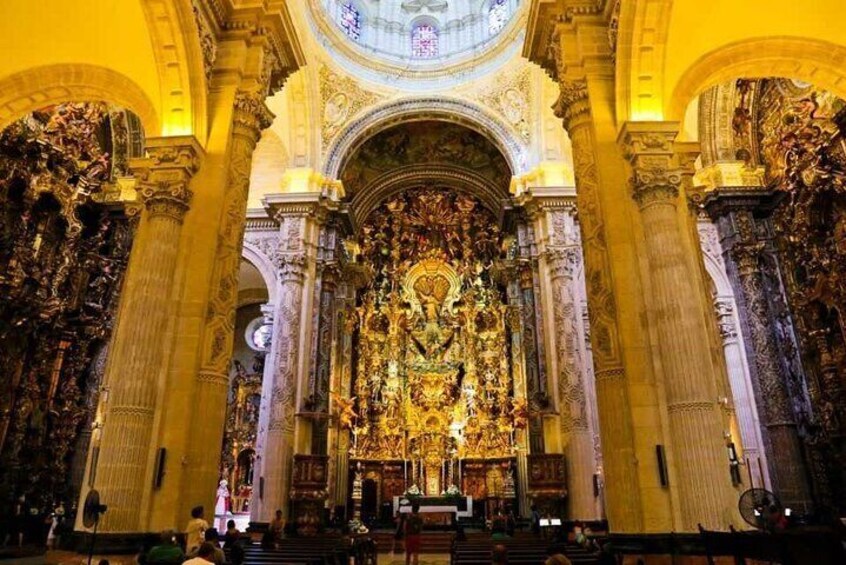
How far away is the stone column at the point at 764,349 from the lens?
13062 mm

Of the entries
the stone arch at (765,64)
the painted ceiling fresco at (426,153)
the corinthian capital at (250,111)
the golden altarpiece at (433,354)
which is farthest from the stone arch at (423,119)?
the stone arch at (765,64)

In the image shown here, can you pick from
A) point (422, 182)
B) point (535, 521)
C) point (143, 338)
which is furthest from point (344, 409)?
point (143, 338)

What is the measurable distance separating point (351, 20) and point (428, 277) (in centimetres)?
1061

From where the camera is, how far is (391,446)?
72.2 feet

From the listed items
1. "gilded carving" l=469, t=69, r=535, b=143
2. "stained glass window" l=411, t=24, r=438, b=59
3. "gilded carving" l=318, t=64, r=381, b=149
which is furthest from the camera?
"stained glass window" l=411, t=24, r=438, b=59

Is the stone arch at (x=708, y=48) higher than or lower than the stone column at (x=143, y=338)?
higher

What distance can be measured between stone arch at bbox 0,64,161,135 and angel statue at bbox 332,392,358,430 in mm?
11859

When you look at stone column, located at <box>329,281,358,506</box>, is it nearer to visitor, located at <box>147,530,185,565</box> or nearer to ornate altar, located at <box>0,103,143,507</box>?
ornate altar, located at <box>0,103,143,507</box>

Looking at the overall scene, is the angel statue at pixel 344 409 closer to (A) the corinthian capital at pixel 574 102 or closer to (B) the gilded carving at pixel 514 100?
(B) the gilded carving at pixel 514 100

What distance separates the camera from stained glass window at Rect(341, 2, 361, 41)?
810 inches

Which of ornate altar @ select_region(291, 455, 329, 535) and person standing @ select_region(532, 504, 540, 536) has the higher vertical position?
ornate altar @ select_region(291, 455, 329, 535)

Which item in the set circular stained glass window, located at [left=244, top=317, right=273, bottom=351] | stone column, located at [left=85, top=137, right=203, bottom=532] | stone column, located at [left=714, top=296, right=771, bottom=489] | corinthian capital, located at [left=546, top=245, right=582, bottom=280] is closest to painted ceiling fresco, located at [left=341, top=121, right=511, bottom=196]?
corinthian capital, located at [left=546, top=245, right=582, bottom=280]

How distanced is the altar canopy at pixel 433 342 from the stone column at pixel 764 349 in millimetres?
7301

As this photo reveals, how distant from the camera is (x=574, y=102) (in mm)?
9547
